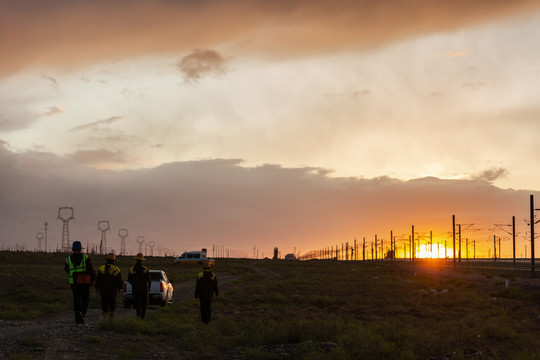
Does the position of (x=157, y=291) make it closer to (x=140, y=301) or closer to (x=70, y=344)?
(x=140, y=301)

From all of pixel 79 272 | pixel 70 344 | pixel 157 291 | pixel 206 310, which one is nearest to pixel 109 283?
pixel 79 272

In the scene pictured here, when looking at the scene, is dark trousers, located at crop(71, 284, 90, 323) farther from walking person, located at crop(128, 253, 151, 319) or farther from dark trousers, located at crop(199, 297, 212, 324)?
dark trousers, located at crop(199, 297, 212, 324)

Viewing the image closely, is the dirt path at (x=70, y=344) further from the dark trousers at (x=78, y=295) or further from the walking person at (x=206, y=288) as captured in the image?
the walking person at (x=206, y=288)

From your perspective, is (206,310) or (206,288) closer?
(206,288)

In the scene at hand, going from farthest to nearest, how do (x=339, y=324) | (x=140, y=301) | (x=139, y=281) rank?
1. (x=339, y=324)
2. (x=140, y=301)
3. (x=139, y=281)

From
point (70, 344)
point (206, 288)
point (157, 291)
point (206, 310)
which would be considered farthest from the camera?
point (157, 291)

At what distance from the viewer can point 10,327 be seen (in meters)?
20.1

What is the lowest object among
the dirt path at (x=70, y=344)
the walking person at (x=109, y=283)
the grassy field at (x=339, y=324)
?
the grassy field at (x=339, y=324)

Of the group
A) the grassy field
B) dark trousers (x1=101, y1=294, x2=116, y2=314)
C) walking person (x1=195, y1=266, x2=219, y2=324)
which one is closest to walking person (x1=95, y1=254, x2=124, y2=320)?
dark trousers (x1=101, y1=294, x2=116, y2=314)

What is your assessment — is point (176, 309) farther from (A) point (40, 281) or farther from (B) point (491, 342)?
(A) point (40, 281)

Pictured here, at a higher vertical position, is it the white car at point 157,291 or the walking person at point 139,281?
the walking person at point 139,281

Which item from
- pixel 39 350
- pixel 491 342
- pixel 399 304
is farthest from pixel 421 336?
pixel 399 304

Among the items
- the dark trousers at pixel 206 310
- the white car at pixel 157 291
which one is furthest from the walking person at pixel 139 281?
the white car at pixel 157 291

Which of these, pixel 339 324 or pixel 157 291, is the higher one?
pixel 157 291
